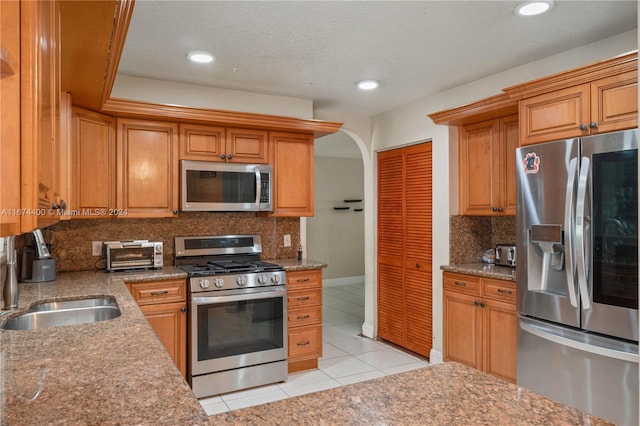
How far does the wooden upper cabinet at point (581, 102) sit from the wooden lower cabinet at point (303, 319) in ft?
6.59

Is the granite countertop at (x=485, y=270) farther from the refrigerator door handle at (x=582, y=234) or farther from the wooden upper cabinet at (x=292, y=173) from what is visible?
the wooden upper cabinet at (x=292, y=173)

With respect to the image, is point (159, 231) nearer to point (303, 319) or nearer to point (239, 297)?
point (239, 297)

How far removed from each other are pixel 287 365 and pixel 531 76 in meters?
2.97

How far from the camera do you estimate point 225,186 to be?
3.69 meters

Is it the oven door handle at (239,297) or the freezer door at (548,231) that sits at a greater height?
the freezer door at (548,231)

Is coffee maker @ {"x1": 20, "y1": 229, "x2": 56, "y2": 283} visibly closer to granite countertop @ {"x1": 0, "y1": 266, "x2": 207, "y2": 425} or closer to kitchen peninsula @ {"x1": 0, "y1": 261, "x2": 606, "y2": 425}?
granite countertop @ {"x1": 0, "y1": 266, "x2": 207, "y2": 425}

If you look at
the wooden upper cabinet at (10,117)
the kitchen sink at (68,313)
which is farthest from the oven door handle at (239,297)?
the wooden upper cabinet at (10,117)

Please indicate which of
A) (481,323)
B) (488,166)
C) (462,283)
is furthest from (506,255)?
(488,166)

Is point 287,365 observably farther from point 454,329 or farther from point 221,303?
point 454,329

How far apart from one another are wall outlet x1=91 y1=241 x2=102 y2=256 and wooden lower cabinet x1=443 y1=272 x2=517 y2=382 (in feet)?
9.30

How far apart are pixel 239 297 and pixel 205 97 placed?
1.75 metres

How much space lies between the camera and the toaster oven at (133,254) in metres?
3.34

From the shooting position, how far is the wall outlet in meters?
3.50

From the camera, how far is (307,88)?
3861 millimetres
